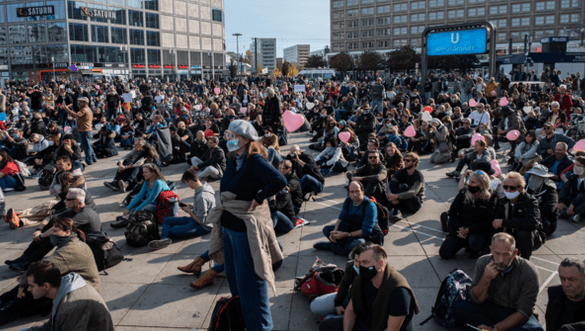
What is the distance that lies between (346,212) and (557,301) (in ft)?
9.57

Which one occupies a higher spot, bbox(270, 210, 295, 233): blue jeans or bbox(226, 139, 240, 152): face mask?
bbox(226, 139, 240, 152): face mask

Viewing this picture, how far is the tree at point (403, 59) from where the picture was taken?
251 feet

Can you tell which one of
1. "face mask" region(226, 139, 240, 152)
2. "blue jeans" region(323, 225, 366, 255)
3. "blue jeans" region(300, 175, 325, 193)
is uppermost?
"face mask" region(226, 139, 240, 152)

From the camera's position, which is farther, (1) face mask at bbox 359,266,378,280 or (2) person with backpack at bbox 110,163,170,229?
(2) person with backpack at bbox 110,163,170,229

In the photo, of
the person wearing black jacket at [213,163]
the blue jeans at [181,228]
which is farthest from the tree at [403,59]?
the blue jeans at [181,228]

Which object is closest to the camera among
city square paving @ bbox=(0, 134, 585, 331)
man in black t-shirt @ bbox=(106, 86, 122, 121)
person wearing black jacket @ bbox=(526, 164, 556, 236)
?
city square paving @ bbox=(0, 134, 585, 331)

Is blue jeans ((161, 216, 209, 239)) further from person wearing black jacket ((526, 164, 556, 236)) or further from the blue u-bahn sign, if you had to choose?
the blue u-bahn sign

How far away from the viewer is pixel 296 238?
712cm

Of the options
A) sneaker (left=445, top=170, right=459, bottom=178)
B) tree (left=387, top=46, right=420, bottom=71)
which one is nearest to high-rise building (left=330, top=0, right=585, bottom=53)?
tree (left=387, top=46, right=420, bottom=71)

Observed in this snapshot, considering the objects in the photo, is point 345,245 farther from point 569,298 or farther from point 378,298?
point 569,298

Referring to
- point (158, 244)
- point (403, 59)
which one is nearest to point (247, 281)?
point (158, 244)

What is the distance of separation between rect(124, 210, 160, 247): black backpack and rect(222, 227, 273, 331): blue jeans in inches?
131

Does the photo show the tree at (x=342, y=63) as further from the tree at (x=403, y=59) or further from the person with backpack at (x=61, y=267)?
the person with backpack at (x=61, y=267)

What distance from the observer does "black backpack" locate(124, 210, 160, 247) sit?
22.5 ft
